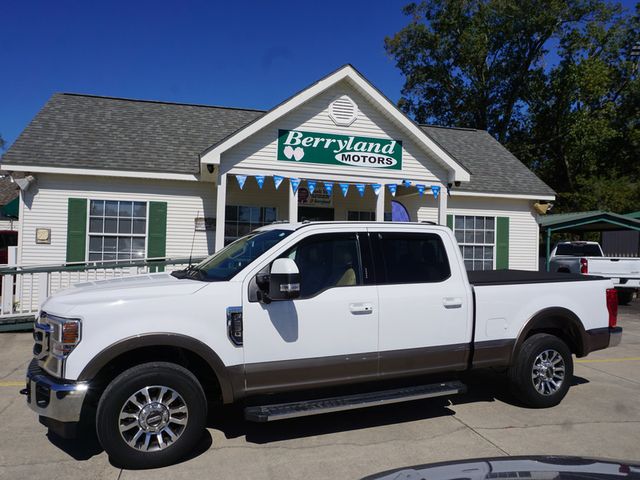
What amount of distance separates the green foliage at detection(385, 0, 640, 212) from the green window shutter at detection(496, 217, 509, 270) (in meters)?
15.0

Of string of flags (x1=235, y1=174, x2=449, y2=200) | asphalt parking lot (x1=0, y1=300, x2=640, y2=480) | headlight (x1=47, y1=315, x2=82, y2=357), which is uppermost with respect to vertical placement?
string of flags (x1=235, y1=174, x2=449, y2=200)

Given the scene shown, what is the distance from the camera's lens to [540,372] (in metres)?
5.44

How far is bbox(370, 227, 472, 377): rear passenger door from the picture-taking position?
4.71 m

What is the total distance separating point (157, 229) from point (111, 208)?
110 centimetres

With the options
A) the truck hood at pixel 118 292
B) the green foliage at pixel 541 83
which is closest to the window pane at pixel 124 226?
the truck hood at pixel 118 292

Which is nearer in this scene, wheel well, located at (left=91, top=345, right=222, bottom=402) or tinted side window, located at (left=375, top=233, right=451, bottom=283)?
wheel well, located at (left=91, top=345, right=222, bottom=402)

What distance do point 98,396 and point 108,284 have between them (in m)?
0.94

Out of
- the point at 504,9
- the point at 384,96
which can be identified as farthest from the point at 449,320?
the point at 504,9

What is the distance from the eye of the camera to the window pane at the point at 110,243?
11.5 m

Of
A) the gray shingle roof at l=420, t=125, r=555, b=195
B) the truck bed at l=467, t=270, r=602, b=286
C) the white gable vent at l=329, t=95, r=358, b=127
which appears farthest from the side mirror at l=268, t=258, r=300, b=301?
the gray shingle roof at l=420, t=125, r=555, b=195

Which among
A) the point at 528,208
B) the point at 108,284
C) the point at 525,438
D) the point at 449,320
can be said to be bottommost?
the point at 525,438

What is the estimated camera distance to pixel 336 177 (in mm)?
11312

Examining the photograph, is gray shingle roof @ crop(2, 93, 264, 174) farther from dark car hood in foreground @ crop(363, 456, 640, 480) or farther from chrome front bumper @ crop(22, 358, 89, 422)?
dark car hood in foreground @ crop(363, 456, 640, 480)

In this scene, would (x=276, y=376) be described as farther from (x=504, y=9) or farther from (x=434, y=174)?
(x=504, y=9)
